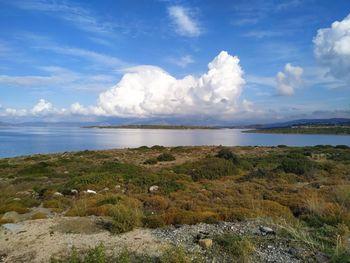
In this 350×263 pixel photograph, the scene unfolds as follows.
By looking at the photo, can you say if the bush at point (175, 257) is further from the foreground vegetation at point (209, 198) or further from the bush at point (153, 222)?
the bush at point (153, 222)

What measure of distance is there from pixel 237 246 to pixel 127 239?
10.9ft

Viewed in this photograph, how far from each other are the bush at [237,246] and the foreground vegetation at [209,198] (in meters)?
0.02

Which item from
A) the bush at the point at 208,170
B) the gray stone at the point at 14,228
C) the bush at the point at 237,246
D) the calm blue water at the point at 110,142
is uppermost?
the bush at the point at 237,246

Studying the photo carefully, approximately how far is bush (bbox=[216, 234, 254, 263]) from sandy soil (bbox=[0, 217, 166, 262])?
5.59ft

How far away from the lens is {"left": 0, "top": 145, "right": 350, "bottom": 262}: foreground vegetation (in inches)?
389

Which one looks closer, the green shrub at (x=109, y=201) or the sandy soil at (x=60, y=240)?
the sandy soil at (x=60, y=240)

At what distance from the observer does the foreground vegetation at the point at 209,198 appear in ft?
32.4

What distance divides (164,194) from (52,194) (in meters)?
6.20

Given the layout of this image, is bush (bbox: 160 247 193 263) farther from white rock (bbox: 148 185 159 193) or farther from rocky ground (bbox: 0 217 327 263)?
white rock (bbox: 148 185 159 193)

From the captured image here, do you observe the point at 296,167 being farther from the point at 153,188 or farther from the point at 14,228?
the point at 14,228

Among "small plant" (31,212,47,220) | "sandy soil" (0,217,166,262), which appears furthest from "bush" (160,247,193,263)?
"small plant" (31,212,47,220)

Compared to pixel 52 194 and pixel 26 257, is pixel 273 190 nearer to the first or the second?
pixel 52 194

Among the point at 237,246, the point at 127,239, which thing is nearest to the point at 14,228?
the point at 127,239

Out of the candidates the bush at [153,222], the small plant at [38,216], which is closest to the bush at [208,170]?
the small plant at [38,216]
